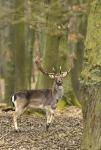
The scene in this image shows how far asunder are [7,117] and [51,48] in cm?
339

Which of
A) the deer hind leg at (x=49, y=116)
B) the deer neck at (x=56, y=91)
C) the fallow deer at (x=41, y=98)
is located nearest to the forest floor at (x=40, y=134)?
the deer hind leg at (x=49, y=116)

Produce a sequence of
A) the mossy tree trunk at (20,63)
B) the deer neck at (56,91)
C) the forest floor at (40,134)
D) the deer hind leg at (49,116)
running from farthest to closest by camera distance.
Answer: the mossy tree trunk at (20,63) → the deer neck at (56,91) → the deer hind leg at (49,116) → the forest floor at (40,134)

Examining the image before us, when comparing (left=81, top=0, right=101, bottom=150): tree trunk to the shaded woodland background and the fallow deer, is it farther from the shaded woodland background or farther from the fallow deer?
the fallow deer

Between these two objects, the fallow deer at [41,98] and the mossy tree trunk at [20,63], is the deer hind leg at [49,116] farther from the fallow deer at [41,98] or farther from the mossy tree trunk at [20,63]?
the mossy tree trunk at [20,63]

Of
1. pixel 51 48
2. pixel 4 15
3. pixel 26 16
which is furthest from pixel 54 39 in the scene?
→ pixel 4 15

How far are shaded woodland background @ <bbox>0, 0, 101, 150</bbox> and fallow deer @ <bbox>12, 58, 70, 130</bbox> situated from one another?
1186 millimetres

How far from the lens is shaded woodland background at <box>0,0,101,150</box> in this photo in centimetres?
770

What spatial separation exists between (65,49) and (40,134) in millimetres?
5160

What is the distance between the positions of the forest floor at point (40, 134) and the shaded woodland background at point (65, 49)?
1.88 m

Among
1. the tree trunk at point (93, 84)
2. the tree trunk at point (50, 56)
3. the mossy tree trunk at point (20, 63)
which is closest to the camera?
the tree trunk at point (93, 84)

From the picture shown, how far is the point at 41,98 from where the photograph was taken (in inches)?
458

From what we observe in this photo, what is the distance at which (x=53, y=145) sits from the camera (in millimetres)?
9898

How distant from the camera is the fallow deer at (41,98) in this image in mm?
11406

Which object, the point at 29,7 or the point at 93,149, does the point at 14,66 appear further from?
the point at 93,149
